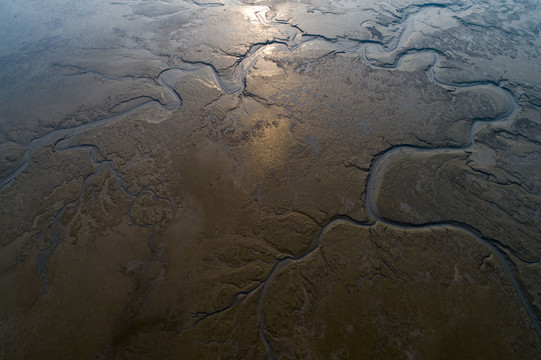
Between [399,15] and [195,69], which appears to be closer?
[195,69]

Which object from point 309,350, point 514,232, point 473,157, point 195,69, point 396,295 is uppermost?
point 195,69

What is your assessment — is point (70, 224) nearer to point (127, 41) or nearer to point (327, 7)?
point (127, 41)

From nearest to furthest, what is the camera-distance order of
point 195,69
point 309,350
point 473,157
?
point 309,350, point 473,157, point 195,69

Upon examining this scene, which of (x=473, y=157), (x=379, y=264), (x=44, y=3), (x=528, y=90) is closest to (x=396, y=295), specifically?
(x=379, y=264)

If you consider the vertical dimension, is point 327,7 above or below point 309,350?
above

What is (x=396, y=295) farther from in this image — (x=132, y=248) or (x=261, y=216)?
(x=132, y=248)

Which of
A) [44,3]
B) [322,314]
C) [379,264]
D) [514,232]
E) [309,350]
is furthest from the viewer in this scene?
[44,3]
